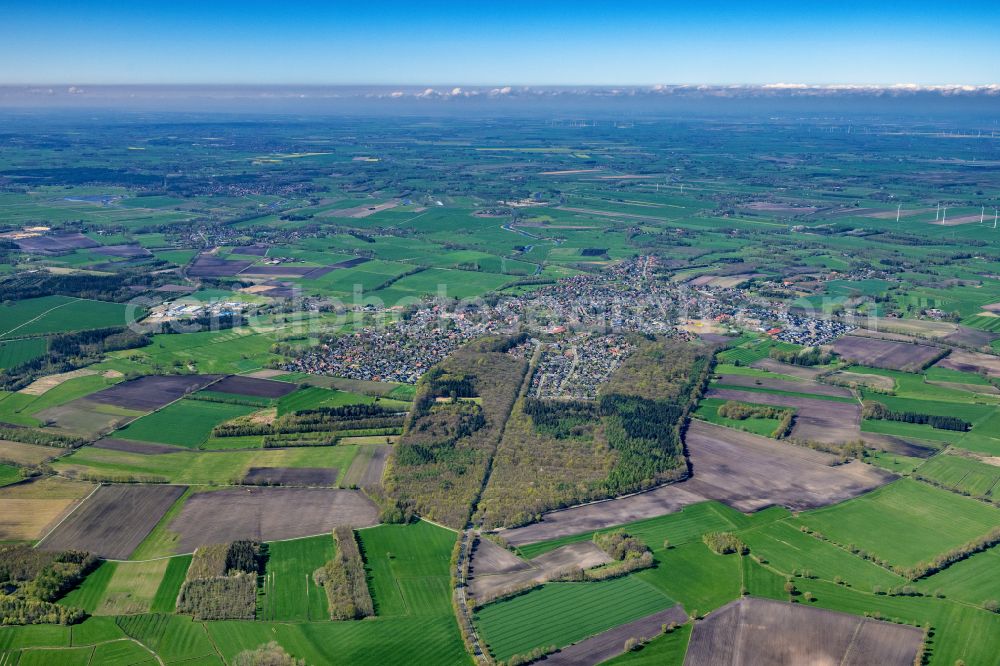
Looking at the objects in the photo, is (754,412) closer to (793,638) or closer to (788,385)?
(788,385)

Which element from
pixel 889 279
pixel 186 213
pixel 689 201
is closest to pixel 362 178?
pixel 186 213

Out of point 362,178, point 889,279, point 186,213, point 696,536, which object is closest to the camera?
point 696,536

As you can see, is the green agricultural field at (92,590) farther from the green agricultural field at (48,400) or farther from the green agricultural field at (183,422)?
the green agricultural field at (48,400)

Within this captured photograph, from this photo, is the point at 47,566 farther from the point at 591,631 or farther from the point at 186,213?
the point at 186,213

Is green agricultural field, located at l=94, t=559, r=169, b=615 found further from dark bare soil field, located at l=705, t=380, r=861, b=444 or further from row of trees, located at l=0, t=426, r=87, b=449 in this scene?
dark bare soil field, located at l=705, t=380, r=861, b=444

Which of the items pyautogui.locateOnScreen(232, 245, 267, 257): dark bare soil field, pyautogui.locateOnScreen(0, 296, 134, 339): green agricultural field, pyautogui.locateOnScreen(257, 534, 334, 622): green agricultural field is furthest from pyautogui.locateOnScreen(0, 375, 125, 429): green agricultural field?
pyautogui.locateOnScreen(232, 245, 267, 257): dark bare soil field

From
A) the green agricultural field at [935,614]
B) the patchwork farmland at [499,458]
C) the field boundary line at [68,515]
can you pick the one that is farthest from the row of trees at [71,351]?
the green agricultural field at [935,614]
